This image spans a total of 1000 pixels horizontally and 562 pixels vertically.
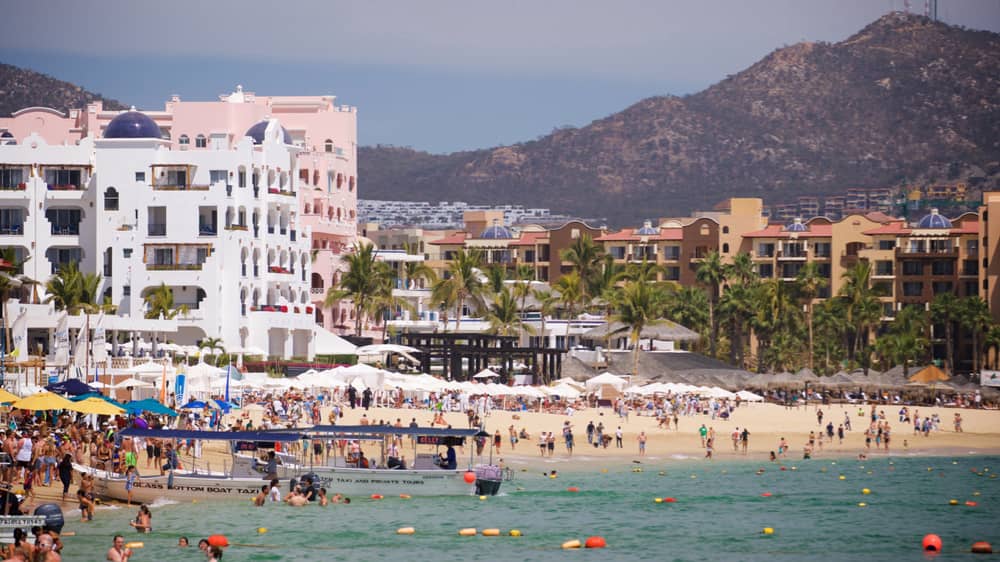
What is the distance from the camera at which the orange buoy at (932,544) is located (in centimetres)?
4569

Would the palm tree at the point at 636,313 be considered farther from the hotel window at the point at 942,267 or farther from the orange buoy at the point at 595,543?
the orange buoy at the point at 595,543

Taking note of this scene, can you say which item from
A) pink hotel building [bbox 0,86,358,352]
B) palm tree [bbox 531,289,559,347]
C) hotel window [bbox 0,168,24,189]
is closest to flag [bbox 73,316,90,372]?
hotel window [bbox 0,168,24,189]

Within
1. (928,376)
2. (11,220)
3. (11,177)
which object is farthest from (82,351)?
(928,376)

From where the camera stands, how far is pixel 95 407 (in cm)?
5022

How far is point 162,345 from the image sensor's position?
275 feet

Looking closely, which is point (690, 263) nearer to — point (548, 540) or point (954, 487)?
point (954, 487)

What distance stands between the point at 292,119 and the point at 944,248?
5820 cm

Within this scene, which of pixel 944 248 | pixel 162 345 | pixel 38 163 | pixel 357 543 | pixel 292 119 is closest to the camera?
pixel 357 543

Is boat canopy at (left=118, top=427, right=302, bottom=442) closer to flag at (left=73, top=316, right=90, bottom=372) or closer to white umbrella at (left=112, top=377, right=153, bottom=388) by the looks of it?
white umbrella at (left=112, top=377, right=153, bottom=388)

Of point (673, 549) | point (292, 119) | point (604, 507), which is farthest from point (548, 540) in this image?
point (292, 119)

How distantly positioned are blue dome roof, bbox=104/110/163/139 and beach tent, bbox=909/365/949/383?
51530mm

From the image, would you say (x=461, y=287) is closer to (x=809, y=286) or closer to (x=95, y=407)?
(x=809, y=286)

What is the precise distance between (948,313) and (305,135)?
2040 inches

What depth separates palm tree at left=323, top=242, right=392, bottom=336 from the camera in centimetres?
11094
